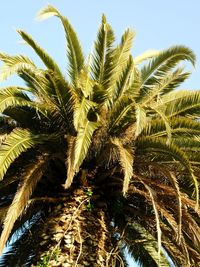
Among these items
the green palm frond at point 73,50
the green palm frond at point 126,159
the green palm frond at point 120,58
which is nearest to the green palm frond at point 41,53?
the green palm frond at point 73,50

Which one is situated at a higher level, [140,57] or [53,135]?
[140,57]

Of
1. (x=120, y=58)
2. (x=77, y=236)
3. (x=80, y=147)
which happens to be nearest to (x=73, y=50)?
(x=120, y=58)

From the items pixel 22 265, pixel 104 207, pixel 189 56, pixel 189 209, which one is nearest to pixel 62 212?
pixel 104 207

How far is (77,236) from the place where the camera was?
9641 mm

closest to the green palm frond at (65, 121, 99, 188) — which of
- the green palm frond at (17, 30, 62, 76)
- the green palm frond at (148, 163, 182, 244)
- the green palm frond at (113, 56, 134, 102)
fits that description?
the green palm frond at (113, 56, 134, 102)

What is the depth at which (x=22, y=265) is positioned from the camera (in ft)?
35.9

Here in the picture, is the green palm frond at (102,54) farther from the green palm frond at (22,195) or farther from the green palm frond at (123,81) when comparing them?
the green palm frond at (22,195)

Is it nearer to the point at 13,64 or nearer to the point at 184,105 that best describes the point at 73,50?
the point at 13,64

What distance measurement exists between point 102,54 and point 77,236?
335 cm

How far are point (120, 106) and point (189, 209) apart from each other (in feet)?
7.83

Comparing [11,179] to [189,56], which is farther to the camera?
[189,56]

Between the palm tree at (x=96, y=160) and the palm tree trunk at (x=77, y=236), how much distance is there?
0.02 metres

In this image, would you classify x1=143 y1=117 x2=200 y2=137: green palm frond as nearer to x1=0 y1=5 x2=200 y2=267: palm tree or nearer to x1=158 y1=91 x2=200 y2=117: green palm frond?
x1=0 y1=5 x2=200 y2=267: palm tree

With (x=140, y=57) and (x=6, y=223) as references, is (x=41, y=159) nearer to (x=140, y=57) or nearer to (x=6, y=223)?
(x=6, y=223)
